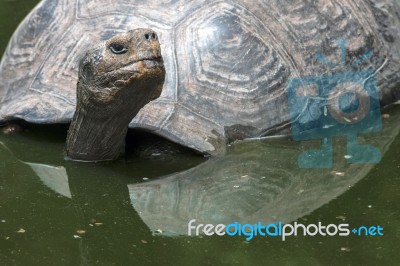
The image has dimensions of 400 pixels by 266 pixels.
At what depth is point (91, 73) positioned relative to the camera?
484 cm

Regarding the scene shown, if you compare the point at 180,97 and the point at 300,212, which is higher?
the point at 180,97

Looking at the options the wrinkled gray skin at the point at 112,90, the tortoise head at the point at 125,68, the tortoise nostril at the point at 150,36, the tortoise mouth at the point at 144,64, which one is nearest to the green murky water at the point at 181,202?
the wrinkled gray skin at the point at 112,90

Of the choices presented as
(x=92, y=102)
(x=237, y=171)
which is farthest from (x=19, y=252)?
(x=237, y=171)

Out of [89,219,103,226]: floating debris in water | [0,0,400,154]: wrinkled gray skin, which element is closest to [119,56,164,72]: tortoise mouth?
[0,0,400,154]: wrinkled gray skin

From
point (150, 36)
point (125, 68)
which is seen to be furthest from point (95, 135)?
point (150, 36)

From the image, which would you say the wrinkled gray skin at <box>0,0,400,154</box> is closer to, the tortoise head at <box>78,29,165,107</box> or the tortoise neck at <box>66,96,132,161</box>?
the tortoise neck at <box>66,96,132,161</box>

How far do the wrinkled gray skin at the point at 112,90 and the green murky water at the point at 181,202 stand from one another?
0.12 metres

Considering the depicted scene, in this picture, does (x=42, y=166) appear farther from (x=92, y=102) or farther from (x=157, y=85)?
(x=157, y=85)

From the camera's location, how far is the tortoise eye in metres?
4.71

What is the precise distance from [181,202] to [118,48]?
0.80m

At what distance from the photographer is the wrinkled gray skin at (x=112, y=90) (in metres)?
4.66

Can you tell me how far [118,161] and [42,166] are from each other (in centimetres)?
41

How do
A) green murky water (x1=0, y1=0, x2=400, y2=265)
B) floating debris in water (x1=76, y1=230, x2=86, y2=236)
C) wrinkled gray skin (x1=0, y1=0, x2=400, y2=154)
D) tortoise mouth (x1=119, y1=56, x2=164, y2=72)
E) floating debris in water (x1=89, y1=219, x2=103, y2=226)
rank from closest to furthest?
green murky water (x1=0, y1=0, x2=400, y2=265), floating debris in water (x1=76, y1=230, x2=86, y2=236), floating debris in water (x1=89, y1=219, x2=103, y2=226), tortoise mouth (x1=119, y1=56, x2=164, y2=72), wrinkled gray skin (x1=0, y1=0, x2=400, y2=154)

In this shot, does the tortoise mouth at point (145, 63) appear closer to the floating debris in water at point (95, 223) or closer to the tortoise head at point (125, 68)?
the tortoise head at point (125, 68)
